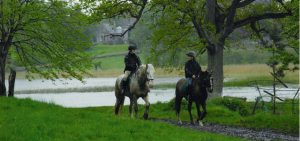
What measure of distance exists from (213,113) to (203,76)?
6.36 m

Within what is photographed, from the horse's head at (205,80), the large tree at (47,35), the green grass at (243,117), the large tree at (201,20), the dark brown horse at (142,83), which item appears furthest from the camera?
the large tree at (201,20)

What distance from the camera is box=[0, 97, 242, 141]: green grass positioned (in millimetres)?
13961

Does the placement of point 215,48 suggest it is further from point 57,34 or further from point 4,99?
point 4,99

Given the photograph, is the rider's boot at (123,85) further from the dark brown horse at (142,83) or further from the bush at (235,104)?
the bush at (235,104)

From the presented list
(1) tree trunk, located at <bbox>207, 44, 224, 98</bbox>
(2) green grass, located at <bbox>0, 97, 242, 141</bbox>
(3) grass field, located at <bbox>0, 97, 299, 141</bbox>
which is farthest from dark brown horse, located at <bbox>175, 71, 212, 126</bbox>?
(1) tree trunk, located at <bbox>207, 44, 224, 98</bbox>

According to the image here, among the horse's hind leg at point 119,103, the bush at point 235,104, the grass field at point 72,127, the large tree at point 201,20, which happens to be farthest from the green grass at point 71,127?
the large tree at point 201,20

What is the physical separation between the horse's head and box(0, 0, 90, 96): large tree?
1348 cm

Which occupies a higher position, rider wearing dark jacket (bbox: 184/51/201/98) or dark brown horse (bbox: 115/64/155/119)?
rider wearing dark jacket (bbox: 184/51/201/98)

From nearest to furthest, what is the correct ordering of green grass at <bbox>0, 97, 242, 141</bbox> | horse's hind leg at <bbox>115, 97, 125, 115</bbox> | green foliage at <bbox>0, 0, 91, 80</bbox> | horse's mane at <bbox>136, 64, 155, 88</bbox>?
green grass at <bbox>0, 97, 242, 141</bbox>
horse's mane at <bbox>136, 64, 155, 88</bbox>
horse's hind leg at <bbox>115, 97, 125, 115</bbox>
green foliage at <bbox>0, 0, 91, 80</bbox>

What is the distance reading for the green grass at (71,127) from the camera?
550 inches

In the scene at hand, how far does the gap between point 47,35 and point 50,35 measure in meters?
0.24

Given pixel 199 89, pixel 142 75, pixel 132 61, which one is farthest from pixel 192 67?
pixel 132 61

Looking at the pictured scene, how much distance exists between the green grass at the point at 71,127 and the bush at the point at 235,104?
1378cm

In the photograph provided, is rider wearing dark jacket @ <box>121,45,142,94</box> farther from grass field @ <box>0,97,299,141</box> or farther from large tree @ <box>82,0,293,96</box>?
large tree @ <box>82,0,293,96</box>
